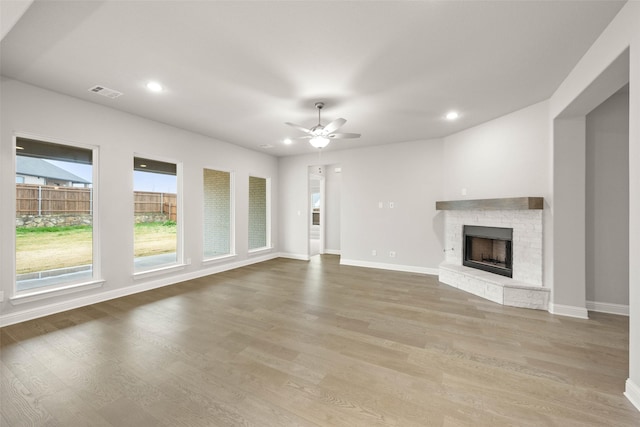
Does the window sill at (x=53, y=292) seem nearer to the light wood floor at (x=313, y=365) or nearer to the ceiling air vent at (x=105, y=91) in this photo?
the light wood floor at (x=313, y=365)

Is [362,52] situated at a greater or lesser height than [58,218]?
greater

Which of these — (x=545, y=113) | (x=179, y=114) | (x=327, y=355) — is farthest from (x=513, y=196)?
(x=179, y=114)

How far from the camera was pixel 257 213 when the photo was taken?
669cm

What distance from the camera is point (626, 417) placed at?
1.61 metres

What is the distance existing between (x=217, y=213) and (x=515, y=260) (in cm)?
566

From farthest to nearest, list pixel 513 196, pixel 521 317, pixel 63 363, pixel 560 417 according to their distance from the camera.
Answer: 1. pixel 513 196
2. pixel 521 317
3. pixel 63 363
4. pixel 560 417

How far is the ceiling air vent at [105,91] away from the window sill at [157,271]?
8.64 ft

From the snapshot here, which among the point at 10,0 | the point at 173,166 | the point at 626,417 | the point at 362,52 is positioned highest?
the point at 362,52

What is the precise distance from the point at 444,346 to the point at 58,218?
503 cm

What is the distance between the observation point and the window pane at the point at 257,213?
6.44 metres

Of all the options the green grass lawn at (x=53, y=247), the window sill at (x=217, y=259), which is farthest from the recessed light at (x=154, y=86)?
the window sill at (x=217, y=259)

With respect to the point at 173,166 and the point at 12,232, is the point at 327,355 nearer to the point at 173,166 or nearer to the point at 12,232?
the point at 12,232

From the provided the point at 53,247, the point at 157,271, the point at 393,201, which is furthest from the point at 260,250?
the point at 53,247

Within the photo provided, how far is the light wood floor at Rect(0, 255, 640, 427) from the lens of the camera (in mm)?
1634
